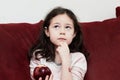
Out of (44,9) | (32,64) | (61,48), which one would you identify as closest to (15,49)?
(32,64)

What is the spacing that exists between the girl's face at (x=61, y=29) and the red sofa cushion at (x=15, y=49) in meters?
0.12

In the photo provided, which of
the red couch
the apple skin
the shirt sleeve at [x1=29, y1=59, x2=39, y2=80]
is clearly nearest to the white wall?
the red couch

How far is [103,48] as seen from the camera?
1467mm

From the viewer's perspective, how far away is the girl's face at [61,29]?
4.44ft

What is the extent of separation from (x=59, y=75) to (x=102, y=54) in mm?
269

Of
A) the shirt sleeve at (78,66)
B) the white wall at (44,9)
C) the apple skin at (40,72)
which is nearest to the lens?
the apple skin at (40,72)

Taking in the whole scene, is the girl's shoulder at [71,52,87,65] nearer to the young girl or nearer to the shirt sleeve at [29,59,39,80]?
the young girl

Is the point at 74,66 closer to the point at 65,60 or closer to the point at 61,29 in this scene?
the point at 65,60

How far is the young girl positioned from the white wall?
11.6 inches

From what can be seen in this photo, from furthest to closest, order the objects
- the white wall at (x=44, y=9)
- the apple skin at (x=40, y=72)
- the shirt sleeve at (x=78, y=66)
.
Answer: the white wall at (x=44, y=9), the shirt sleeve at (x=78, y=66), the apple skin at (x=40, y=72)

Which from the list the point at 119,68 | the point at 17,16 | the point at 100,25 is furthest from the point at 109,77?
the point at 17,16

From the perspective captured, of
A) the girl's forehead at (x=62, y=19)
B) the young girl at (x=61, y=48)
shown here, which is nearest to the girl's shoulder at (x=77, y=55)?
the young girl at (x=61, y=48)

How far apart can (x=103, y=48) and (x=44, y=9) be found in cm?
51

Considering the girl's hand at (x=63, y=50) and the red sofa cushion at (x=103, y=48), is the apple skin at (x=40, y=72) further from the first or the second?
the red sofa cushion at (x=103, y=48)
